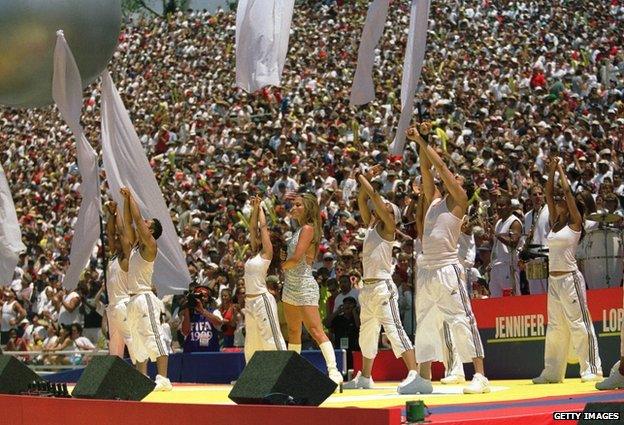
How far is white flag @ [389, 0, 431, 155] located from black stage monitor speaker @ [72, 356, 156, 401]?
3221 mm

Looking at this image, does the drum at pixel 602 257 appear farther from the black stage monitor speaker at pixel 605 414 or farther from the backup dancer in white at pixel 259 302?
the black stage monitor speaker at pixel 605 414

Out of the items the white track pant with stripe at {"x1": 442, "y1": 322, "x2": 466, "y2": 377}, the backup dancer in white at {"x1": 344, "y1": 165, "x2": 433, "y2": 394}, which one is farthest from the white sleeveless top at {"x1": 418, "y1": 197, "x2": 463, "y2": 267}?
the backup dancer in white at {"x1": 344, "y1": 165, "x2": 433, "y2": 394}

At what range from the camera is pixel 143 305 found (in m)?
12.5

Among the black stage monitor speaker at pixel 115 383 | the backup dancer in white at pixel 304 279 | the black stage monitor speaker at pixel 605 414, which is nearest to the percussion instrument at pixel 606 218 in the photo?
the backup dancer in white at pixel 304 279

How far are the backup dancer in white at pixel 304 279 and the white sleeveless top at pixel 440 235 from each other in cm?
157

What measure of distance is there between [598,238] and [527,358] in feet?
4.69

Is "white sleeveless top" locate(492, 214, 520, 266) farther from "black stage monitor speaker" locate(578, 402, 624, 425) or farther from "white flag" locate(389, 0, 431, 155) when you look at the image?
"black stage monitor speaker" locate(578, 402, 624, 425)

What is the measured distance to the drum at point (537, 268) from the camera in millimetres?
12281

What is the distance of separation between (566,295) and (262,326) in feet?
8.88

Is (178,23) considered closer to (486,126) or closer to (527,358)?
(486,126)

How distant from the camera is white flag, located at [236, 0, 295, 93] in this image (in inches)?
476

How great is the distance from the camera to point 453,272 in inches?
409

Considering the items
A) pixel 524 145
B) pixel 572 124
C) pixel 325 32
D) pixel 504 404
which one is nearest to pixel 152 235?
pixel 504 404

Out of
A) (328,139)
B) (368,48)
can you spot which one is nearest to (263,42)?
(368,48)
